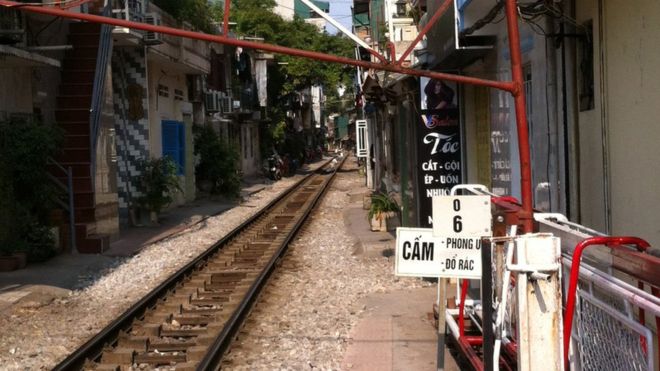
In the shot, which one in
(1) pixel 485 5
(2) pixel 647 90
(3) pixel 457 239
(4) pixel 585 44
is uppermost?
(1) pixel 485 5

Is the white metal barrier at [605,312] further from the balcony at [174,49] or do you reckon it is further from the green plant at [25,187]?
the balcony at [174,49]

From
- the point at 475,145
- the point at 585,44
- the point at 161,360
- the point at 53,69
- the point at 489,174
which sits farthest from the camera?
the point at 53,69

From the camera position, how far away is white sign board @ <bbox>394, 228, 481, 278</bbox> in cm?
507

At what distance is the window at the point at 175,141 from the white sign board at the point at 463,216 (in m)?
19.1

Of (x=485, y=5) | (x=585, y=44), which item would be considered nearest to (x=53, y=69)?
(x=485, y=5)

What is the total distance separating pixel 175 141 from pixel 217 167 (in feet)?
8.96

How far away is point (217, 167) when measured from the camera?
27.4 m

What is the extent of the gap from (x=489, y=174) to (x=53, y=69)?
9504mm

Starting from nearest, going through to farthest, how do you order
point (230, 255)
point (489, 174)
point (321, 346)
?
point (321, 346) → point (489, 174) → point (230, 255)

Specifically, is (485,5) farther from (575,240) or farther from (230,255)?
(230,255)

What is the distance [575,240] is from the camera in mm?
3846

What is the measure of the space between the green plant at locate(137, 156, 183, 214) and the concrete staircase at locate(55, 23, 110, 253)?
3.67m

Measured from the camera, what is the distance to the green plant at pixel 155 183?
19.1 metres

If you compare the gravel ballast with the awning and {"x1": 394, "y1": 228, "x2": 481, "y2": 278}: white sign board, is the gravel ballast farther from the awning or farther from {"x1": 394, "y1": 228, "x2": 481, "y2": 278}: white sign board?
the awning
